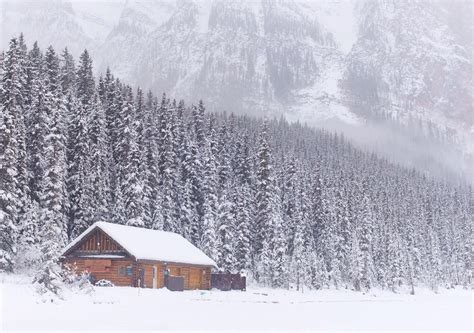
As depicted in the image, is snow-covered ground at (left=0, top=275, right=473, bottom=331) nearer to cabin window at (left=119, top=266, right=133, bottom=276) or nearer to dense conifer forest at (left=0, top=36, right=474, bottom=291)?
dense conifer forest at (left=0, top=36, right=474, bottom=291)

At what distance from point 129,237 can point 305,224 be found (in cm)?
4190

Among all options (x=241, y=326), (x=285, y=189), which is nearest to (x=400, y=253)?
(x=285, y=189)

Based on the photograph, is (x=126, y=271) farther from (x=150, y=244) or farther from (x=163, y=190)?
(x=163, y=190)

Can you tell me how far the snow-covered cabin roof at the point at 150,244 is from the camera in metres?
49.4

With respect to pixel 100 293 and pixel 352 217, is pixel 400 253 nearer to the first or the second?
pixel 352 217

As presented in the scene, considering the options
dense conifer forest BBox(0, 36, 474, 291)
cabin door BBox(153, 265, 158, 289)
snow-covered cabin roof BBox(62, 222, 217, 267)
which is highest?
dense conifer forest BBox(0, 36, 474, 291)

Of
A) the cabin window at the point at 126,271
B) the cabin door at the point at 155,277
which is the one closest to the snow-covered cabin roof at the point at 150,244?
the cabin door at the point at 155,277

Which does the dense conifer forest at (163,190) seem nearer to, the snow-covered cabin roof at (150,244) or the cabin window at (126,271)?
the snow-covered cabin roof at (150,244)

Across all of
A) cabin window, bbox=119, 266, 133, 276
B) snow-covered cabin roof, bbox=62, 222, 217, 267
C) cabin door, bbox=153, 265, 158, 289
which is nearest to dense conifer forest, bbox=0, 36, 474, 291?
snow-covered cabin roof, bbox=62, 222, 217, 267

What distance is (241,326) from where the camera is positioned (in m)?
26.6

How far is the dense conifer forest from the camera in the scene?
48.2 meters

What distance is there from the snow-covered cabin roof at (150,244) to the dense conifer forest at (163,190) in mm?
4285

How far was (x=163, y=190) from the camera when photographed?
7188cm

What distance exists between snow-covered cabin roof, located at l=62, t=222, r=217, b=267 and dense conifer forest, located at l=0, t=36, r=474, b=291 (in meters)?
4.28
